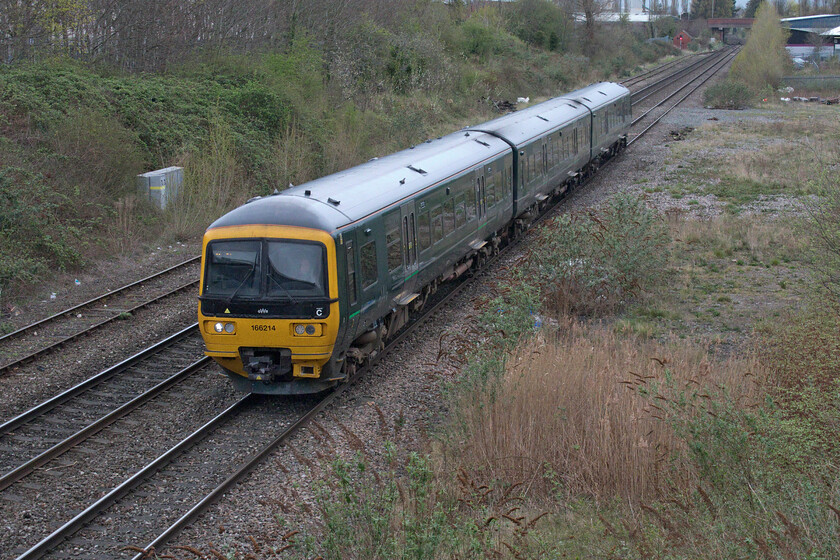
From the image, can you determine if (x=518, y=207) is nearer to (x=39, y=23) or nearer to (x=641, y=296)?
(x=641, y=296)

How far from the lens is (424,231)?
41.1 feet

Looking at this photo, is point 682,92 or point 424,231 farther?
point 682,92

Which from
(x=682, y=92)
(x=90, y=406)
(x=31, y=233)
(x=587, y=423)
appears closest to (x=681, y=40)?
(x=682, y=92)

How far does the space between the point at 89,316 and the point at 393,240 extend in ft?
18.1

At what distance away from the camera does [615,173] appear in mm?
26422

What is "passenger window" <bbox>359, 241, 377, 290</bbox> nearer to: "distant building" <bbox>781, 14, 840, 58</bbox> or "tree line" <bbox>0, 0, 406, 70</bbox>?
"tree line" <bbox>0, 0, 406, 70</bbox>

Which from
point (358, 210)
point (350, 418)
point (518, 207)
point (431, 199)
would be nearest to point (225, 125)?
point (518, 207)

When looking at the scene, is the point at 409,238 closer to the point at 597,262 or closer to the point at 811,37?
the point at 597,262

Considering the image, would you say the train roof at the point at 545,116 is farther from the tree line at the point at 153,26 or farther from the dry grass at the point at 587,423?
the tree line at the point at 153,26

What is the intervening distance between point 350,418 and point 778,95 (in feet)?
158

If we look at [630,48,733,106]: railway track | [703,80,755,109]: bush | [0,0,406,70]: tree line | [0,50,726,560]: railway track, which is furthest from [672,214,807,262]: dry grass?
[703,80,755,109]: bush

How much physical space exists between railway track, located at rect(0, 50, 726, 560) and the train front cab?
556mm

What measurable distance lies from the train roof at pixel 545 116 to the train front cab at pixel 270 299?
9038 millimetres

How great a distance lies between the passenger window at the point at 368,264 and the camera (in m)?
10.4
